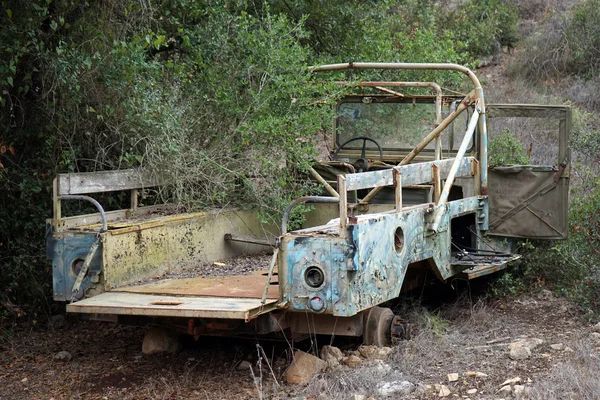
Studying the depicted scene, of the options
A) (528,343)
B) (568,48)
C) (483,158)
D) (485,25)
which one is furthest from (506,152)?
(485,25)

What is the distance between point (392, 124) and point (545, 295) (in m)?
2.03

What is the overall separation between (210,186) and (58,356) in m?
1.75

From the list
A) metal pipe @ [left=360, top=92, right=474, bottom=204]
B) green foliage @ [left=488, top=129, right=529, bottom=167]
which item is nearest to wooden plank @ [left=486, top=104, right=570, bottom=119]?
metal pipe @ [left=360, top=92, right=474, bottom=204]

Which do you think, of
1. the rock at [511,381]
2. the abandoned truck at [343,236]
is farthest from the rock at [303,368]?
the rock at [511,381]

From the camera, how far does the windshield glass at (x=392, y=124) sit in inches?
298

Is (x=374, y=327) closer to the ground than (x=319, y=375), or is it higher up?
higher up

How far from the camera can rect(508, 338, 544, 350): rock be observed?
5541 mm

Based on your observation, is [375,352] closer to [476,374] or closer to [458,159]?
[476,374]

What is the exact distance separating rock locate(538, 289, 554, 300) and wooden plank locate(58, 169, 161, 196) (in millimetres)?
3373

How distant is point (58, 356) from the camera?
619 centimetres

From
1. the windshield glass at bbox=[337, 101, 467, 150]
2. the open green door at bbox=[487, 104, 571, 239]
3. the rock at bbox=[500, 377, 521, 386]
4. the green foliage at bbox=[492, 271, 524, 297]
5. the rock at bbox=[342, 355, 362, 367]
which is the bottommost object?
the rock at bbox=[500, 377, 521, 386]

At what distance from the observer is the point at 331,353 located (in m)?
5.32

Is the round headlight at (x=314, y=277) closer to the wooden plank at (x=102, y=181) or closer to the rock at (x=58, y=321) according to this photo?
the wooden plank at (x=102, y=181)

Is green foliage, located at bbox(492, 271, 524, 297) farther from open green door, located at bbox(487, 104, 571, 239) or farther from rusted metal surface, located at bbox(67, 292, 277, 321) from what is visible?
rusted metal surface, located at bbox(67, 292, 277, 321)
